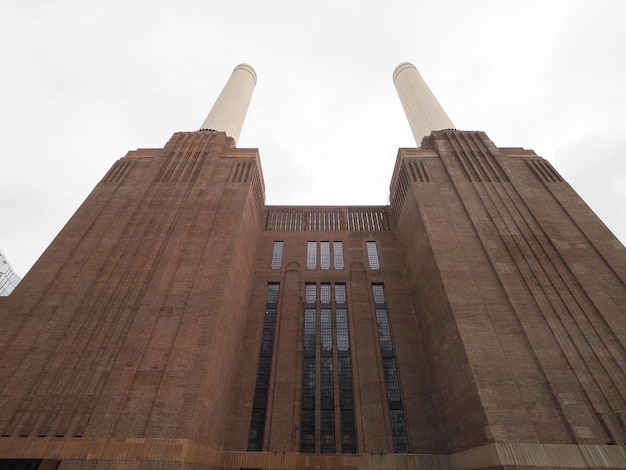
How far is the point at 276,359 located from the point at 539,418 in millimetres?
14913

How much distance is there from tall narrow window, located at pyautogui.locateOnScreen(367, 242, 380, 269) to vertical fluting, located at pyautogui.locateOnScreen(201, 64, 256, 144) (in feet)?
62.7

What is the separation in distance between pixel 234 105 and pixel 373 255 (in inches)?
1017

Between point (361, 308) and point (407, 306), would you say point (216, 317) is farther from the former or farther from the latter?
point (407, 306)

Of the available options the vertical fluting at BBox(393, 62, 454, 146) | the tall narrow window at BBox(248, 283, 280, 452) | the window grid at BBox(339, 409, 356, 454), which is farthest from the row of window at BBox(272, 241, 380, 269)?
the vertical fluting at BBox(393, 62, 454, 146)

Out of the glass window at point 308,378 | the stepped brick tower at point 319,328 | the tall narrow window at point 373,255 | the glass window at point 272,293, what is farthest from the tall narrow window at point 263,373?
the tall narrow window at point 373,255

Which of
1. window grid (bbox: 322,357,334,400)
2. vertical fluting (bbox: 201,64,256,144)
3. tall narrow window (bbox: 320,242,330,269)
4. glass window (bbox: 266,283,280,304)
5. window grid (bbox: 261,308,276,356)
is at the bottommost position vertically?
window grid (bbox: 322,357,334,400)

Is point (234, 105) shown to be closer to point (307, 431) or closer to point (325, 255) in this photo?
point (325, 255)

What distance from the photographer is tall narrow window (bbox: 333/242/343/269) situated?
94.1ft

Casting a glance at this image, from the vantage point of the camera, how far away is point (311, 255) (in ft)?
97.0

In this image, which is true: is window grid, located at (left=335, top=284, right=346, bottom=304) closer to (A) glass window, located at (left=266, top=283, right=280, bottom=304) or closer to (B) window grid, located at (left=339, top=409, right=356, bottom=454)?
(A) glass window, located at (left=266, top=283, right=280, bottom=304)

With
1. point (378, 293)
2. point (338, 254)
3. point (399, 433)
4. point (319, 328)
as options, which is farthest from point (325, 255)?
point (399, 433)

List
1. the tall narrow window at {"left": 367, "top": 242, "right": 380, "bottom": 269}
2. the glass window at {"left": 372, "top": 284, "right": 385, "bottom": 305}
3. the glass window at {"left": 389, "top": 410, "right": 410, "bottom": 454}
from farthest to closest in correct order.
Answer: the tall narrow window at {"left": 367, "top": 242, "right": 380, "bottom": 269}, the glass window at {"left": 372, "top": 284, "right": 385, "bottom": 305}, the glass window at {"left": 389, "top": 410, "right": 410, "bottom": 454}

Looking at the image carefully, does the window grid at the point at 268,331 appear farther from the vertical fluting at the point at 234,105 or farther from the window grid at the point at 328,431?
the vertical fluting at the point at 234,105

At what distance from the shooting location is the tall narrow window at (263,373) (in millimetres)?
19469
